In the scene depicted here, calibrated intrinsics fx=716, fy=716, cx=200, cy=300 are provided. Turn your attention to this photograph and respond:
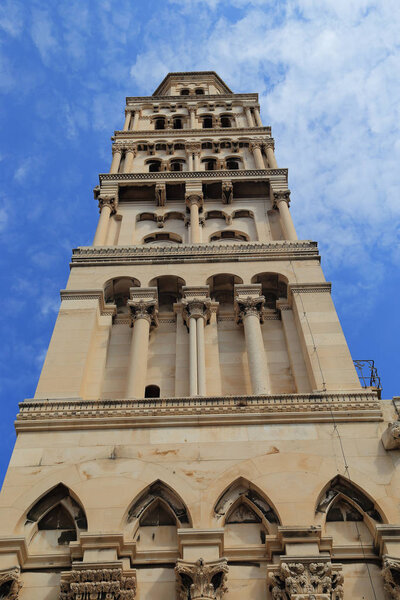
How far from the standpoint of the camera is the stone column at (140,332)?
1733 centimetres

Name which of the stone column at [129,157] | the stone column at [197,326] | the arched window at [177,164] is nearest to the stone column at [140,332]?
the stone column at [197,326]

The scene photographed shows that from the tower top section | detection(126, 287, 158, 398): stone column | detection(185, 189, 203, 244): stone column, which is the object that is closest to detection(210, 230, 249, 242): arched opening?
detection(185, 189, 203, 244): stone column

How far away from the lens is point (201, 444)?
48.1 ft

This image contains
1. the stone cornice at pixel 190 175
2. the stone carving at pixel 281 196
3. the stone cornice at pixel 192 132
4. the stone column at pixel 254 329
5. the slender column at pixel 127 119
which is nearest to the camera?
the stone column at pixel 254 329

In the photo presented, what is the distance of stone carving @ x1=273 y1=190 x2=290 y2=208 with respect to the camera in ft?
86.1

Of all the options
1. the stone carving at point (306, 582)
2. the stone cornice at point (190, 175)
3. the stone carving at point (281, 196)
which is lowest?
the stone carving at point (306, 582)

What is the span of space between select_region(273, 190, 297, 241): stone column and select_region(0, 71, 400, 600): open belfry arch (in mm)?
252

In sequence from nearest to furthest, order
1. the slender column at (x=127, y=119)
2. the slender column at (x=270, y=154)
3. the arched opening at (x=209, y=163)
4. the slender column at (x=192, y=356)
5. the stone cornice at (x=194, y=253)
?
1. the slender column at (x=192, y=356)
2. the stone cornice at (x=194, y=253)
3. the slender column at (x=270, y=154)
4. the arched opening at (x=209, y=163)
5. the slender column at (x=127, y=119)

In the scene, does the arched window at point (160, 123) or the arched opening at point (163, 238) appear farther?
the arched window at point (160, 123)

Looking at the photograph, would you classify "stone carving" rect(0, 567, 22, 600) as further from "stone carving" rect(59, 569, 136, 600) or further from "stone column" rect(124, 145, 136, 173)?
"stone column" rect(124, 145, 136, 173)

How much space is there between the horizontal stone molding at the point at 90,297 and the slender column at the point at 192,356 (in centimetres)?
252

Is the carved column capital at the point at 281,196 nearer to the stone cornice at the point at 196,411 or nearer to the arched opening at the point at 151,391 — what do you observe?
the arched opening at the point at 151,391

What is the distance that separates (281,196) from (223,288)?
6.25 meters

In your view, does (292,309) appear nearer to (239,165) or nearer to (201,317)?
(201,317)
